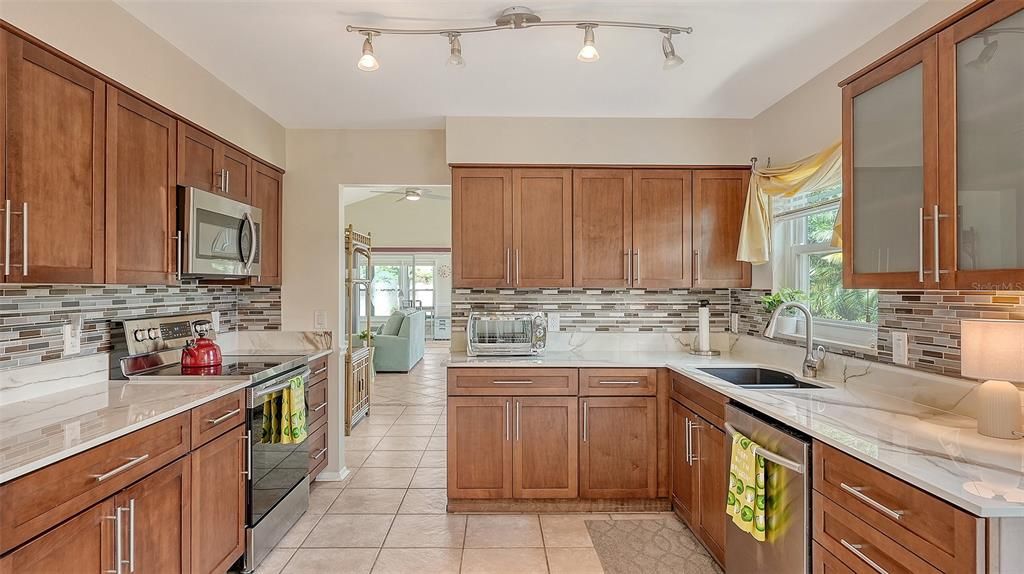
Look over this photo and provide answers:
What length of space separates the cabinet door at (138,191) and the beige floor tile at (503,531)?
80.8 inches

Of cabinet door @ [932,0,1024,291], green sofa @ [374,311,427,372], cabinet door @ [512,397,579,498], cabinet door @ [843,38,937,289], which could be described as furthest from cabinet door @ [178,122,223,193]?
green sofa @ [374,311,427,372]

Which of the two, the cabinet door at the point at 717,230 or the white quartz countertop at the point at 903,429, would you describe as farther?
the cabinet door at the point at 717,230

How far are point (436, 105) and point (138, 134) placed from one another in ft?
5.22

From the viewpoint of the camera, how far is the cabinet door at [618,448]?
3014 millimetres

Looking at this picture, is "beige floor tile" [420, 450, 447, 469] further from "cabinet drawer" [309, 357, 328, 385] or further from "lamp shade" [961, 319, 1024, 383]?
"lamp shade" [961, 319, 1024, 383]

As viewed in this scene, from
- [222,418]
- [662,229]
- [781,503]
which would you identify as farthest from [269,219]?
[781,503]

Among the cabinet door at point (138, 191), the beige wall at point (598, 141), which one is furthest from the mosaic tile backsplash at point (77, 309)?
the beige wall at point (598, 141)

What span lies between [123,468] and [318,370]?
5.55ft

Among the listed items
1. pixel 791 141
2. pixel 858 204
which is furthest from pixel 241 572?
pixel 791 141

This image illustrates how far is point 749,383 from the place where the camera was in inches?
115

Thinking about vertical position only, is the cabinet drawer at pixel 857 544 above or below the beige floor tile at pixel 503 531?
above

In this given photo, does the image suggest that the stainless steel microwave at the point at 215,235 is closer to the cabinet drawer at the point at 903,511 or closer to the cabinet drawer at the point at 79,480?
the cabinet drawer at the point at 79,480

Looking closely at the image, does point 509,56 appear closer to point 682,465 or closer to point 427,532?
point 682,465

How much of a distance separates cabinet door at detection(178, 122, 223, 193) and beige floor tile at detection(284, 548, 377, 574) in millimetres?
1972
